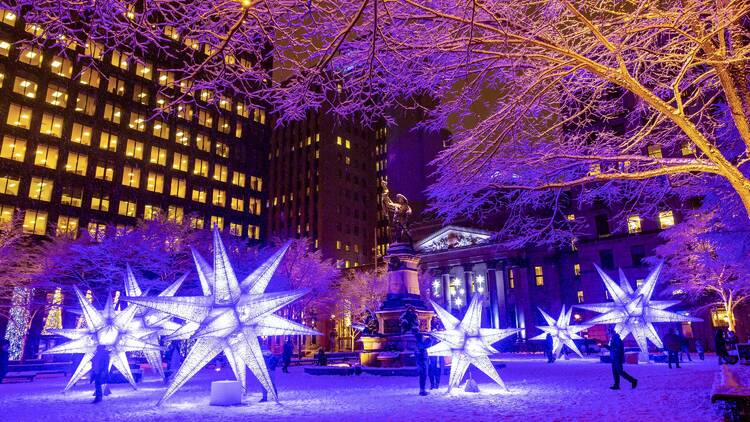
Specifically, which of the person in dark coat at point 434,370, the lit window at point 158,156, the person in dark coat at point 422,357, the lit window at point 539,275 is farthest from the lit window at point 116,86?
the lit window at point 539,275

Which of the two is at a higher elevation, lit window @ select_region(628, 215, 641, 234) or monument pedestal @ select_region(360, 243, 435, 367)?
lit window @ select_region(628, 215, 641, 234)

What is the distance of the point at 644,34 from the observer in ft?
28.0

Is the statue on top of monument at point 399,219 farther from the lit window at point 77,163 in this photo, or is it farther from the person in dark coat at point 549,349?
the lit window at point 77,163

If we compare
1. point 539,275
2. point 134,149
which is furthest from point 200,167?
point 539,275

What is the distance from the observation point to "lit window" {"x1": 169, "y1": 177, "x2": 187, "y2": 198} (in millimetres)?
58269

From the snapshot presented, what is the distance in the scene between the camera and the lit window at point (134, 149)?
181 ft

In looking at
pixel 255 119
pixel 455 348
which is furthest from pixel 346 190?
pixel 455 348

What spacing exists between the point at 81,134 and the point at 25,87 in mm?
6741

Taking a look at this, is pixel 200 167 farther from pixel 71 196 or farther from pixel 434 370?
pixel 434 370

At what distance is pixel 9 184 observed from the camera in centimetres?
4484

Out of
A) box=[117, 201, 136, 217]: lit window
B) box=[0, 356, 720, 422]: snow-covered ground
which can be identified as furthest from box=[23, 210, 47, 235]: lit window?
box=[0, 356, 720, 422]: snow-covered ground

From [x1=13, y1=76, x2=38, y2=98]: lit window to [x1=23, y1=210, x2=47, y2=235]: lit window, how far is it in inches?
495

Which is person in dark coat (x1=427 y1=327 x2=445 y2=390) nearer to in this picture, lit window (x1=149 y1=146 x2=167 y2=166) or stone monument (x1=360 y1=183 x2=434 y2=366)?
stone monument (x1=360 y1=183 x2=434 y2=366)

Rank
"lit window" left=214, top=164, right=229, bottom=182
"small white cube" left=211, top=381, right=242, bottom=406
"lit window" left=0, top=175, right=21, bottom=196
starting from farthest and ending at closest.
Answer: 1. "lit window" left=214, top=164, right=229, bottom=182
2. "lit window" left=0, top=175, right=21, bottom=196
3. "small white cube" left=211, top=381, right=242, bottom=406
